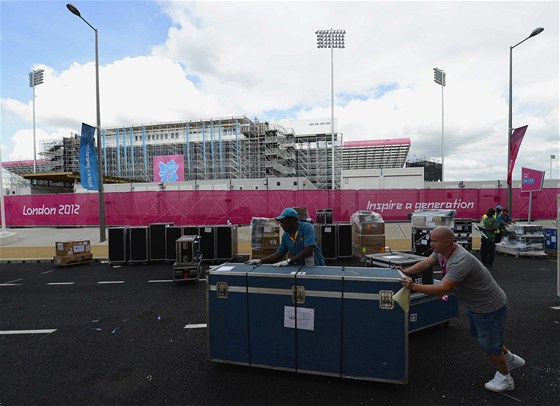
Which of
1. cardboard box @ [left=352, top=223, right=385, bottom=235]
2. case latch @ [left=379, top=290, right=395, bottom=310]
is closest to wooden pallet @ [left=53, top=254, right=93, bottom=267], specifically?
cardboard box @ [left=352, top=223, right=385, bottom=235]

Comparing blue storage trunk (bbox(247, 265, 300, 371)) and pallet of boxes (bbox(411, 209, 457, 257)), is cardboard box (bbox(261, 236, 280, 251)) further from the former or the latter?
blue storage trunk (bbox(247, 265, 300, 371))

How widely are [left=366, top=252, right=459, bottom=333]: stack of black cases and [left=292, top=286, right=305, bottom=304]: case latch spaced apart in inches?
66.9

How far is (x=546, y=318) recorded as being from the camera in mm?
5203

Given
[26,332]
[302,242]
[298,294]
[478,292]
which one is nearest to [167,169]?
[26,332]

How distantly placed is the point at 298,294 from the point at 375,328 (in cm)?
89

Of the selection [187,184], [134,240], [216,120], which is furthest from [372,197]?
[216,120]

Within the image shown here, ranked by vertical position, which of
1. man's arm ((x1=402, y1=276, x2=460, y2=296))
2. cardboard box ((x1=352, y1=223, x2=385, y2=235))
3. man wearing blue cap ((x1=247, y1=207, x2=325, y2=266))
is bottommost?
cardboard box ((x1=352, y1=223, x2=385, y2=235))

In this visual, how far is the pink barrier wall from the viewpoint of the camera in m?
17.1

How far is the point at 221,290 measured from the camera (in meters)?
3.65

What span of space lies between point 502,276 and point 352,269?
697 cm

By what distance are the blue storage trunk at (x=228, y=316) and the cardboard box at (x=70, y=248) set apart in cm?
960

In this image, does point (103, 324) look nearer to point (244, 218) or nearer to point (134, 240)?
point (134, 240)

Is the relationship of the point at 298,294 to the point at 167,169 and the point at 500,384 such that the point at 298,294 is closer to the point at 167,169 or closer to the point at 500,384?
the point at 500,384

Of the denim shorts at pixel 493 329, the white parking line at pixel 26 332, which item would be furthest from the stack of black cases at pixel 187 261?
the denim shorts at pixel 493 329
